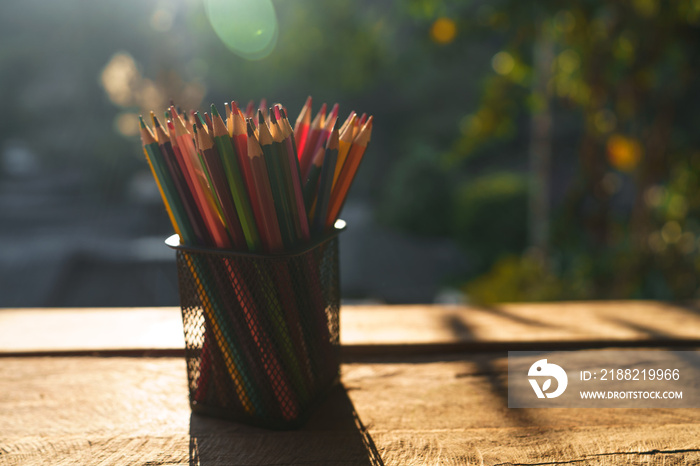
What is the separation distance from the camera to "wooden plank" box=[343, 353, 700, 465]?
1.37ft

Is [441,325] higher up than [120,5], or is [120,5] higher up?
[120,5]

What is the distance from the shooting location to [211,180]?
0.42 meters

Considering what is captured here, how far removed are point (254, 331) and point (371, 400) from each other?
15 centimetres

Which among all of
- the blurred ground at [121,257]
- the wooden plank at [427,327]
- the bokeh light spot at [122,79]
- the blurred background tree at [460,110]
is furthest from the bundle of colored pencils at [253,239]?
the bokeh light spot at [122,79]

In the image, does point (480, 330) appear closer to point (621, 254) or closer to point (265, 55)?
Result: point (621, 254)

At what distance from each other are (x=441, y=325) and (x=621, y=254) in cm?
244

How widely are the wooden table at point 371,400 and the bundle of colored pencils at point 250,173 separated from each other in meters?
0.18

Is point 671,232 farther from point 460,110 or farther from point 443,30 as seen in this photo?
point 460,110

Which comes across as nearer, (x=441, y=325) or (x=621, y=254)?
(x=441, y=325)

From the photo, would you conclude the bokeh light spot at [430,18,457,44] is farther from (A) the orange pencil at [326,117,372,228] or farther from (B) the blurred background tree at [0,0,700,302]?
(A) the orange pencil at [326,117,372,228]

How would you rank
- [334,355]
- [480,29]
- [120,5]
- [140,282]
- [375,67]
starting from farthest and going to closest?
[120,5], [375,67], [140,282], [480,29], [334,355]

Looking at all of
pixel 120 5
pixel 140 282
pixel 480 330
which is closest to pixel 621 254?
pixel 480 330

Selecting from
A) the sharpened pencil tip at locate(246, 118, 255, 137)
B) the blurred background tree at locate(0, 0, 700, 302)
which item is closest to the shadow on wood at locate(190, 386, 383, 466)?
the sharpened pencil tip at locate(246, 118, 255, 137)

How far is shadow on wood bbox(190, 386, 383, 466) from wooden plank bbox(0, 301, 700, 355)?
0.15m
